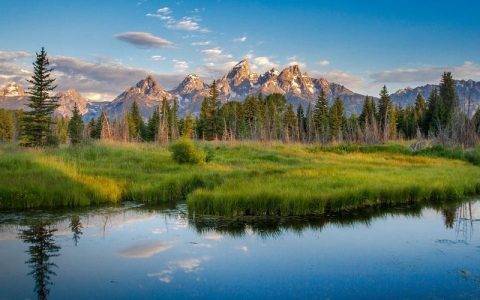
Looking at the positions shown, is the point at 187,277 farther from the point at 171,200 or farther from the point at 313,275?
the point at 171,200

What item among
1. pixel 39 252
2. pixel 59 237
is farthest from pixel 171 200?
pixel 39 252

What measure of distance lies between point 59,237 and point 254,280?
6.85 m

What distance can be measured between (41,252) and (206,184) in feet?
35.2

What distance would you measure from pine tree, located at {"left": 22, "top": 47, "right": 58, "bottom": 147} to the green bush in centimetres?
1760

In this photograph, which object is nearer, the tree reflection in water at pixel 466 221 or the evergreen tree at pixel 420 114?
the tree reflection in water at pixel 466 221

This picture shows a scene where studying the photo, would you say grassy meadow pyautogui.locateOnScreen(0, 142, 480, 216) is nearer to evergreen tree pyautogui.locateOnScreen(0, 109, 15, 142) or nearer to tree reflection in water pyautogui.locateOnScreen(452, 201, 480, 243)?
tree reflection in water pyautogui.locateOnScreen(452, 201, 480, 243)

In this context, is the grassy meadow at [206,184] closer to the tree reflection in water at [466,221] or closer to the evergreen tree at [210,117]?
the tree reflection in water at [466,221]

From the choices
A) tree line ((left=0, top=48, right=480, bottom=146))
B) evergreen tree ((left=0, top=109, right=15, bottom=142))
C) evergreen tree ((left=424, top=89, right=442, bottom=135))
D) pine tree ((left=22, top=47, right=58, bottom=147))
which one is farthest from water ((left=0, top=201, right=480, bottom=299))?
evergreen tree ((left=0, top=109, right=15, bottom=142))

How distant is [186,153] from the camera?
29.3 meters

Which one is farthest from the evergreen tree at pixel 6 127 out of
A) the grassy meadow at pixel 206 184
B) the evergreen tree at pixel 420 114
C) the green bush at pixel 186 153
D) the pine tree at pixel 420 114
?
the green bush at pixel 186 153

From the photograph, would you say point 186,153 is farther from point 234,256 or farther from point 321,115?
point 321,115

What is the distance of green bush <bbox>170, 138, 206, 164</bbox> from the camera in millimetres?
29266

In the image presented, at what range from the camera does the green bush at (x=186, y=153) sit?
2927 centimetres

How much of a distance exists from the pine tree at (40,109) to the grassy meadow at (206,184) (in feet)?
38.6
